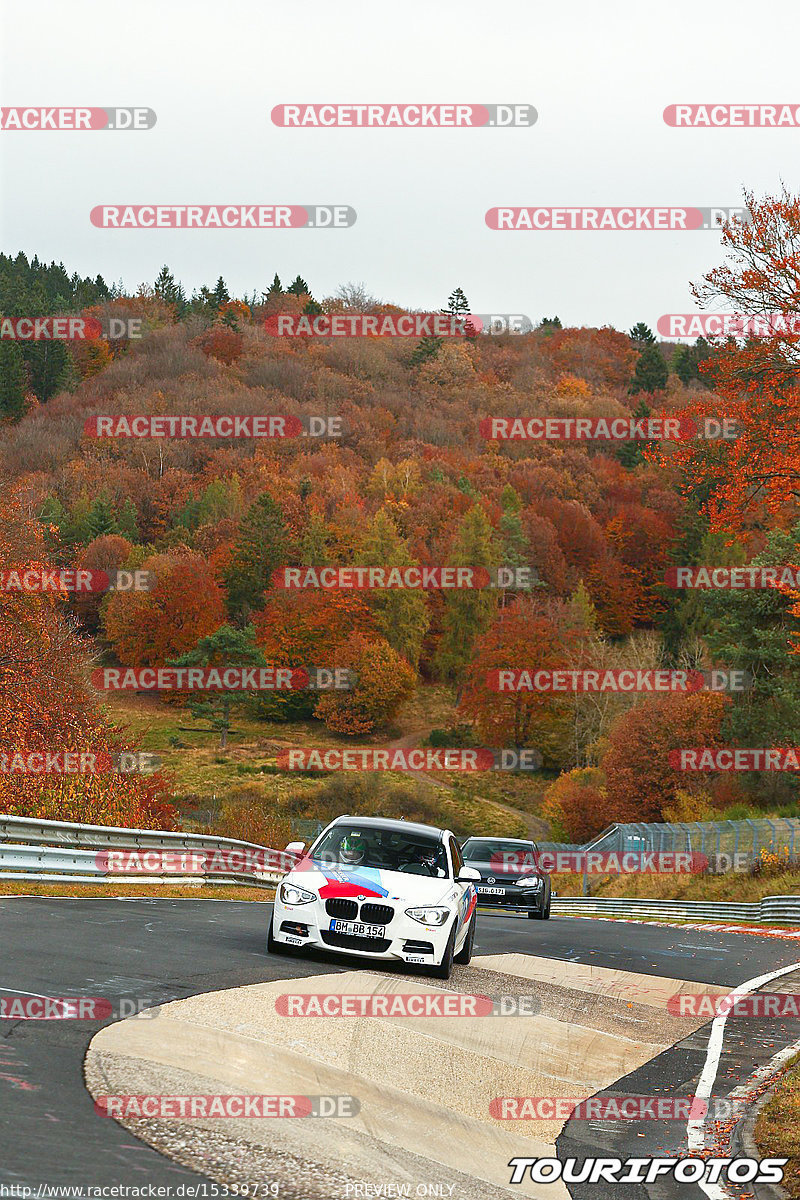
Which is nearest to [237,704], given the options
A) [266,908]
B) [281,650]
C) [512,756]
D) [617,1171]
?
[281,650]

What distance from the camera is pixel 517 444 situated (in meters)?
151

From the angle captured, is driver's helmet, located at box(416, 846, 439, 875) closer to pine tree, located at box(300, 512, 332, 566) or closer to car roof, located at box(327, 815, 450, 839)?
car roof, located at box(327, 815, 450, 839)

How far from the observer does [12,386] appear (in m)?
140

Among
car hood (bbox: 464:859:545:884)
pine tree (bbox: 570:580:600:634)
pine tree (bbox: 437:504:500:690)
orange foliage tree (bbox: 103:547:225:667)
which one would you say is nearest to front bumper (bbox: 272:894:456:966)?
car hood (bbox: 464:859:545:884)

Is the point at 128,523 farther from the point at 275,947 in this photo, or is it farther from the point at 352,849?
the point at 275,947

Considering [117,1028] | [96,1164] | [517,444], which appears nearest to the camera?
[96,1164]

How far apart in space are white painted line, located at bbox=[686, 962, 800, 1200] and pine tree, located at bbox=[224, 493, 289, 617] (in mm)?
95373

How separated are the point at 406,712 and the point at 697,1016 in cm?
9024

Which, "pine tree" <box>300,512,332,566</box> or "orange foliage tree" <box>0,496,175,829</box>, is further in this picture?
"pine tree" <box>300,512,332,566</box>

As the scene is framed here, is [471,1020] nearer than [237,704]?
Yes

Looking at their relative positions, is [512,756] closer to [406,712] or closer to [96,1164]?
[406,712]

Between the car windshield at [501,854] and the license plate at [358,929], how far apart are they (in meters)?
12.3

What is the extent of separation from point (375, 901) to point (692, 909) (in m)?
20.9

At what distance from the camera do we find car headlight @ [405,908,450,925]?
1202cm
